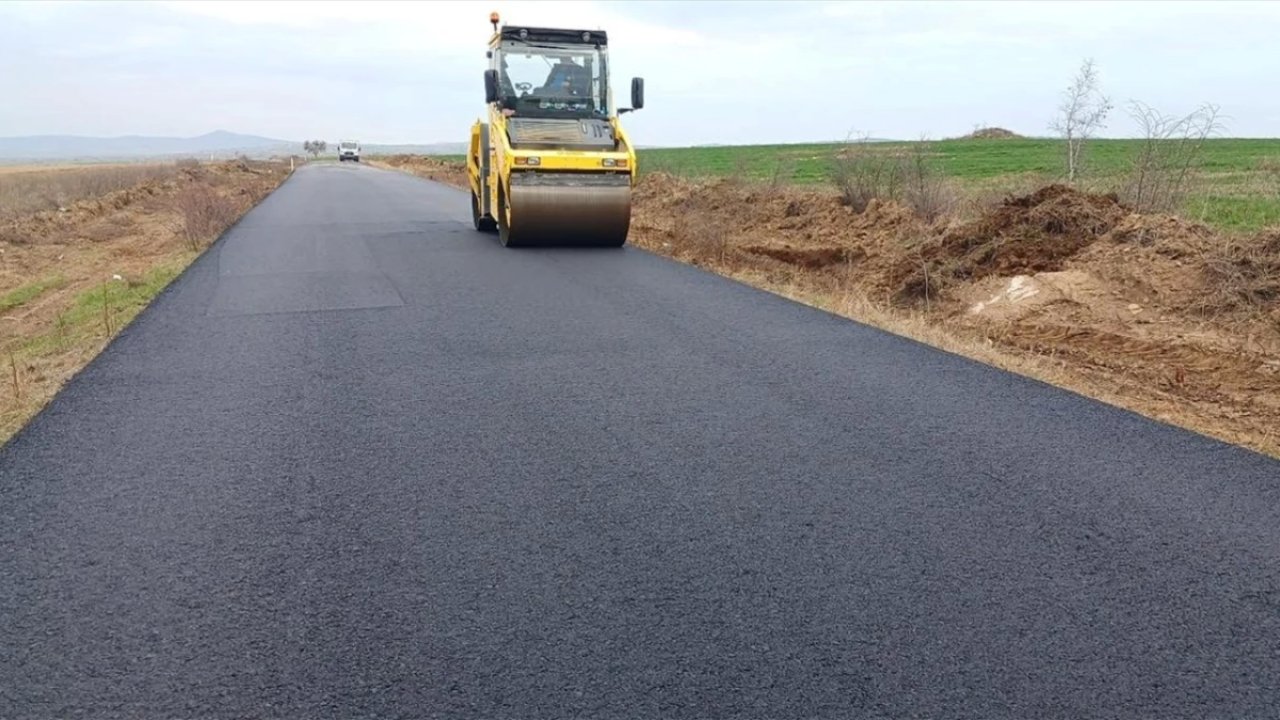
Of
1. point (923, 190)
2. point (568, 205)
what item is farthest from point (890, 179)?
point (568, 205)

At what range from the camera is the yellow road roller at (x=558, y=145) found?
1345cm

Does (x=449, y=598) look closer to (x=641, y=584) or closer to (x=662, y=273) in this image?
(x=641, y=584)

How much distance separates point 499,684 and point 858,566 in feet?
5.11

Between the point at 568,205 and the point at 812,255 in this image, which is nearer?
the point at 568,205

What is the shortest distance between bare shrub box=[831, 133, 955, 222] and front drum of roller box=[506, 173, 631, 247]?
14.3 ft

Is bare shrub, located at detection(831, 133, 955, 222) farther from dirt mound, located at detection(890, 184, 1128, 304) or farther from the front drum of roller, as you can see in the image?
the front drum of roller

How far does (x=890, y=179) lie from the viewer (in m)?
15.8

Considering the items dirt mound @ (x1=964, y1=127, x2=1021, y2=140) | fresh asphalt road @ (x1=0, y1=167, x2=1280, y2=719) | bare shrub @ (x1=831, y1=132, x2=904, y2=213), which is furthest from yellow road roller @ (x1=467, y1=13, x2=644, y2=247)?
dirt mound @ (x1=964, y1=127, x2=1021, y2=140)

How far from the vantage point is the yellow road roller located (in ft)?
44.1

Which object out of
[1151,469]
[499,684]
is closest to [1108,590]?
[1151,469]

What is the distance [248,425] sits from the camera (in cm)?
578

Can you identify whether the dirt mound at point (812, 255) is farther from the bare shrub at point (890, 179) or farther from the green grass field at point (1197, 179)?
the green grass field at point (1197, 179)

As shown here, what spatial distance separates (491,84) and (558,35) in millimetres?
1332

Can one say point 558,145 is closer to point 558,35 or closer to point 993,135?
point 558,35
